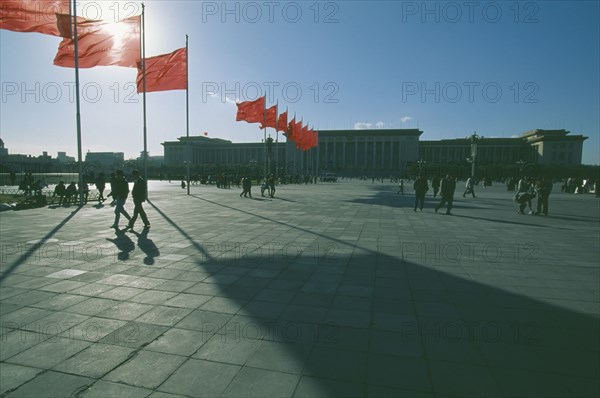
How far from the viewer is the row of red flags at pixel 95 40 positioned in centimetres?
1208

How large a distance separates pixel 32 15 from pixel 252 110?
18.4 metres

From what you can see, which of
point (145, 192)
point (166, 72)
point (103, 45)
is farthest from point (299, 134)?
point (145, 192)

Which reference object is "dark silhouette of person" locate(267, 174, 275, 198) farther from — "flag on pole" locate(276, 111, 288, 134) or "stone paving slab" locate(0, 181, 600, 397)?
"stone paving slab" locate(0, 181, 600, 397)

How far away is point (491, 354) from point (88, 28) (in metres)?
18.8

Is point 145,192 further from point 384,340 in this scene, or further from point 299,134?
point 299,134

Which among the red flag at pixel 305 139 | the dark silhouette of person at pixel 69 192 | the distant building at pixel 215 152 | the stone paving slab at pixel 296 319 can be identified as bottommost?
the stone paving slab at pixel 296 319

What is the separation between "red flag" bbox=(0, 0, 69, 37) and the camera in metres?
11.6

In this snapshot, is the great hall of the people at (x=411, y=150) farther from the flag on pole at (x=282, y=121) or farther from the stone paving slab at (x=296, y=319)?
the stone paving slab at (x=296, y=319)

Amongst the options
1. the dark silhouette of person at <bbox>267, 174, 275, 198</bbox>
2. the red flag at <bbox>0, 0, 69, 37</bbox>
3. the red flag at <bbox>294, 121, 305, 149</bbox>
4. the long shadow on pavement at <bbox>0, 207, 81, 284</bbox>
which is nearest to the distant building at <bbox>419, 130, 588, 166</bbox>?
the red flag at <bbox>294, 121, 305, 149</bbox>

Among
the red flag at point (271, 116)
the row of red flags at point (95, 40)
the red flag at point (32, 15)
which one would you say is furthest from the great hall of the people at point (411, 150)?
the red flag at point (32, 15)

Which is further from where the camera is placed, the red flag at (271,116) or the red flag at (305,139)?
the red flag at (305,139)

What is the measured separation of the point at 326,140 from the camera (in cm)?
10988

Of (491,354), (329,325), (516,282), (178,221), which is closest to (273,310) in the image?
(329,325)

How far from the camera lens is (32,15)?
12.3m
